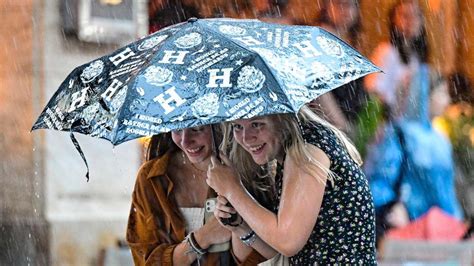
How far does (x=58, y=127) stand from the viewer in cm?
469

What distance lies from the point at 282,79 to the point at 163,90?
45 centimetres

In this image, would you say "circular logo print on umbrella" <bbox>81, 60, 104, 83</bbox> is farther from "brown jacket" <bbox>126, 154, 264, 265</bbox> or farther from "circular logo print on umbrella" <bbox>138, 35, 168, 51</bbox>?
"brown jacket" <bbox>126, 154, 264, 265</bbox>

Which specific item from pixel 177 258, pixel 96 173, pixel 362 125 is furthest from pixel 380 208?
pixel 177 258

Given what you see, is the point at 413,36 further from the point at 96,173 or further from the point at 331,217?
the point at 331,217

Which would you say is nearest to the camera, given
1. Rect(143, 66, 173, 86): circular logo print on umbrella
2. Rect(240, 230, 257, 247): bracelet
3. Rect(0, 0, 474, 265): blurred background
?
Rect(143, 66, 173, 86): circular logo print on umbrella

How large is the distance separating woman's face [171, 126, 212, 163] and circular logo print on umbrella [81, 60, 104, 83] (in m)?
0.42

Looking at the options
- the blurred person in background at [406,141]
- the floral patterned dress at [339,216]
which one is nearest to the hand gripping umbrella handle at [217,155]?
the floral patterned dress at [339,216]

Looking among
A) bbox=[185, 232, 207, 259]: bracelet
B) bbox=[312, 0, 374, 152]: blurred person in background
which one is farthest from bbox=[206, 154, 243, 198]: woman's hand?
bbox=[312, 0, 374, 152]: blurred person in background

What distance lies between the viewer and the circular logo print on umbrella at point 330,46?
4564 millimetres

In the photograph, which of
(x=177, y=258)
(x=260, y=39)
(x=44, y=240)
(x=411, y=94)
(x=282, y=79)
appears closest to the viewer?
(x=282, y=79)

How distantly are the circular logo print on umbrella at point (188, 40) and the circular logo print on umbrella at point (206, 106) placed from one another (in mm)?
366

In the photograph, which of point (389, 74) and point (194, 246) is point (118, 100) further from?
point (389, 74)

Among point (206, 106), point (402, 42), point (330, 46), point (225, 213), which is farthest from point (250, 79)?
point (402, 42)

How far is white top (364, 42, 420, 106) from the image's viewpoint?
1012 centimetres
